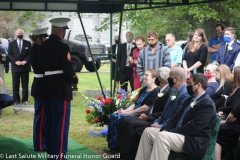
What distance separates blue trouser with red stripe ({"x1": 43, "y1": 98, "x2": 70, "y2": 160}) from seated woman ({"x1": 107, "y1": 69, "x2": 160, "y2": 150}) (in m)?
1.52

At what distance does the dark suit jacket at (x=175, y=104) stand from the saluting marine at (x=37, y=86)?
1790mm

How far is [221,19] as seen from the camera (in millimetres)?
20703

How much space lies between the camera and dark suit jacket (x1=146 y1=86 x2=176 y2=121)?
29.3ft

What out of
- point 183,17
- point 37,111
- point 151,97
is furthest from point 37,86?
point 183,17

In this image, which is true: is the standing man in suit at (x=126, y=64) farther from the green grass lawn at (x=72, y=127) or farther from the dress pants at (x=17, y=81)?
the dress pants at (x=17, y=81)

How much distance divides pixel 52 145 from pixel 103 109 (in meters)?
2.64

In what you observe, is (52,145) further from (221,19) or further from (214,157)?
(221,19)

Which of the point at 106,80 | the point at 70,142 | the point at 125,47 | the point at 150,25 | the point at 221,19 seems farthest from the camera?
the point at 150,25

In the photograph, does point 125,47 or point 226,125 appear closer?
point 226,125

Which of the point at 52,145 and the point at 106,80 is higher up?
the point at 52,145

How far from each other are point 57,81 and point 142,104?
1.81 metres

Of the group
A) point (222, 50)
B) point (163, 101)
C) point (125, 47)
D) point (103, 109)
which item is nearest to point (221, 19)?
point (125, 47)

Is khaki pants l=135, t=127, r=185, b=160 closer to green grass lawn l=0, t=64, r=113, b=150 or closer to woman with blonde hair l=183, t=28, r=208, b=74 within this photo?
green grass lawn l=0, t=64, r=113, b=150

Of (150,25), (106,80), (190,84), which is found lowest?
(106,80)
